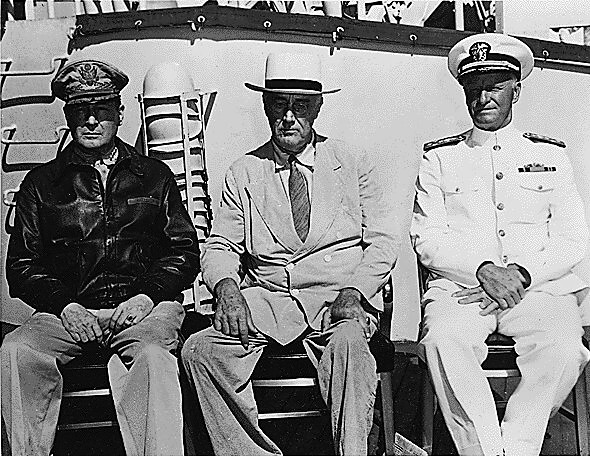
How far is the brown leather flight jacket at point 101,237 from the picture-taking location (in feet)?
7.32

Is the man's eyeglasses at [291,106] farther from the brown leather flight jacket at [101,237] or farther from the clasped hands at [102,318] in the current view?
the clasped hands at [102,318]

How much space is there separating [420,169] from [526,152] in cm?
32

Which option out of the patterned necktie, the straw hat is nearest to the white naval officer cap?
the straw hat

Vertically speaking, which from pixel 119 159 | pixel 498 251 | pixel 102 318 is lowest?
pixel 102 318

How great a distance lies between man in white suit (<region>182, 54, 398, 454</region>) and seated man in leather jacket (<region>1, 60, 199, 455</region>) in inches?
5.7

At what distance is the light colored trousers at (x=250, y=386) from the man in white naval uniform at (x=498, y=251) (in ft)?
0.72

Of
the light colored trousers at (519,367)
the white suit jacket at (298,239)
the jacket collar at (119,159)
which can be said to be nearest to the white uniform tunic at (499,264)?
the light colored trousers at (519,367)

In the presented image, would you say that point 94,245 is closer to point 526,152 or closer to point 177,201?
point 177,201

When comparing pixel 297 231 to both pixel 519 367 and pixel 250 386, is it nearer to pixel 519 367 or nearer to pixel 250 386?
pixel 250 386

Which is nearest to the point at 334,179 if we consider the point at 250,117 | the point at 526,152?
the point at 250,117

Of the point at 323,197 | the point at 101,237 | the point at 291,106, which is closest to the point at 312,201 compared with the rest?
the point at 323,197

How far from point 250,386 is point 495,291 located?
74 centimetres

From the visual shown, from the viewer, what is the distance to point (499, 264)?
2293mm

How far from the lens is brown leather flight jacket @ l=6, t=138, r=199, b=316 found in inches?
87.9
